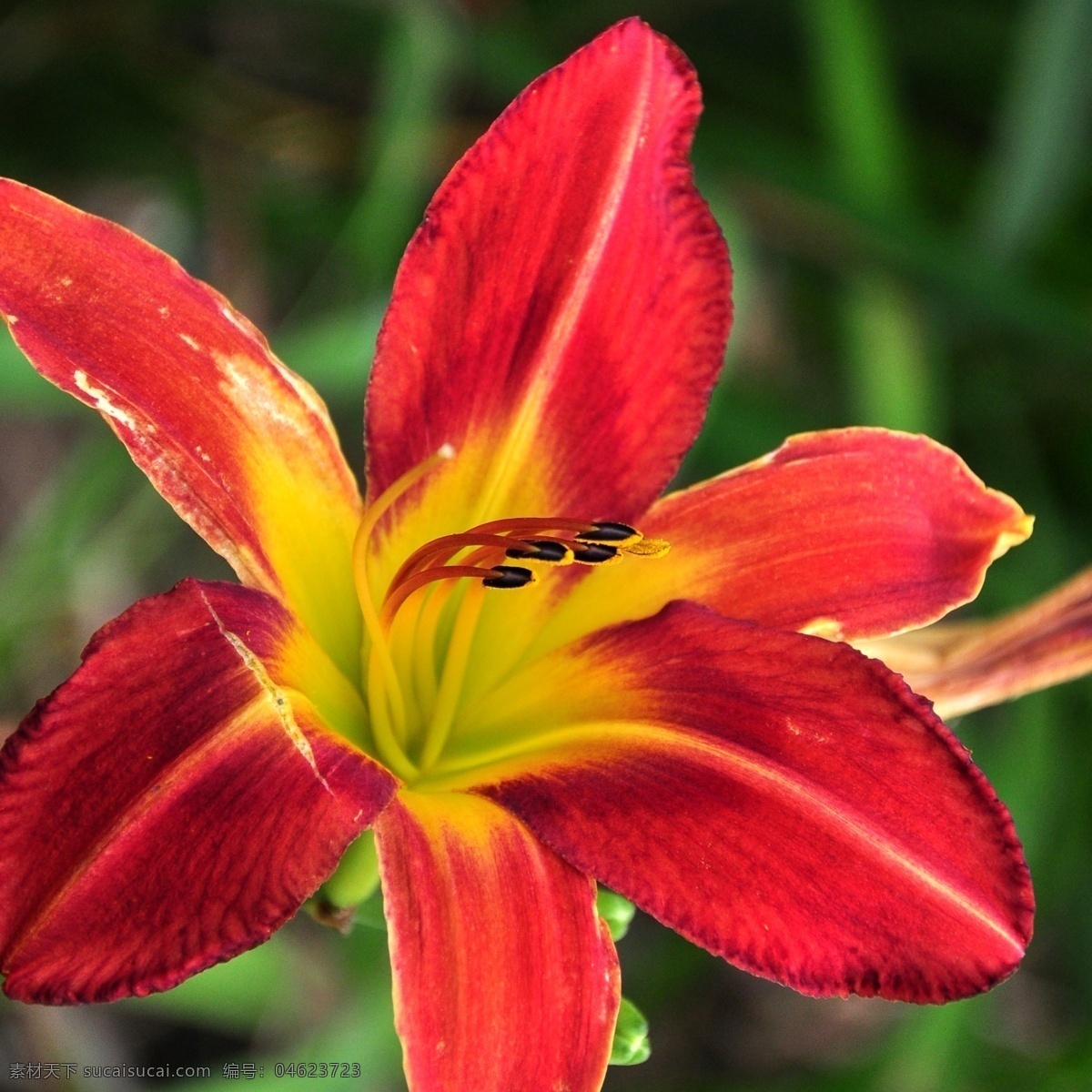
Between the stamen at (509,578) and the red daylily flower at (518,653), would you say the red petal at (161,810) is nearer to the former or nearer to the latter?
the red daylily flower at (518,653)

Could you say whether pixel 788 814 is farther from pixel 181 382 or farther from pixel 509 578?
pixel 181 382

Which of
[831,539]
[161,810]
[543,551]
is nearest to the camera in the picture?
[161,810]

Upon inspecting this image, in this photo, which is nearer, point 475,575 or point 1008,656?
point 475,575

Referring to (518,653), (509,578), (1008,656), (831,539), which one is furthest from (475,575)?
(1008,656)

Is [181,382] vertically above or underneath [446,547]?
above

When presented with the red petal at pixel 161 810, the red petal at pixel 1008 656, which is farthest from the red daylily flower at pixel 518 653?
the red petal at pixel 1008 656

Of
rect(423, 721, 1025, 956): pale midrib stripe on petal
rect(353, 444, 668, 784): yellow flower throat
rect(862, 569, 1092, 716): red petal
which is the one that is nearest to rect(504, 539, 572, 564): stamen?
rect(353, 444, 668, 784): yellow flower throat
